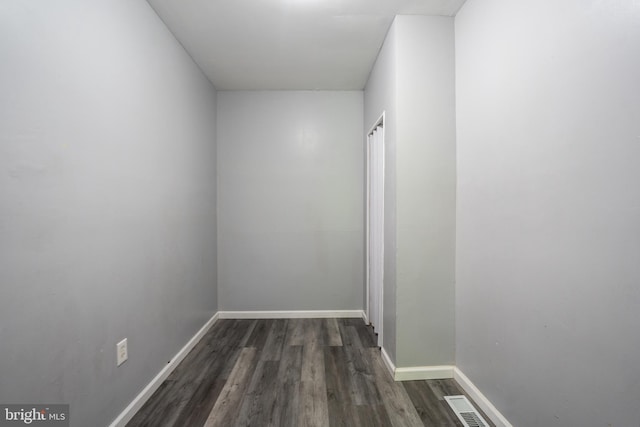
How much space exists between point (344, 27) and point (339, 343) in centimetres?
259

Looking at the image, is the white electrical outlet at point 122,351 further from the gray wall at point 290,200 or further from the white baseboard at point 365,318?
the white baseboard at point 365,318

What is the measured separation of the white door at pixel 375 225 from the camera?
2441 millimetres

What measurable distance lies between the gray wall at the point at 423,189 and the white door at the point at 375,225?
445mm

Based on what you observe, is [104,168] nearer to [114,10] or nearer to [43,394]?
[114,10]

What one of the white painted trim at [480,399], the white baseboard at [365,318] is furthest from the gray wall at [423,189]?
the white baseboard at [365,318]

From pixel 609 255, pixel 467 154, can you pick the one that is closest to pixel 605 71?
pixel 609 255

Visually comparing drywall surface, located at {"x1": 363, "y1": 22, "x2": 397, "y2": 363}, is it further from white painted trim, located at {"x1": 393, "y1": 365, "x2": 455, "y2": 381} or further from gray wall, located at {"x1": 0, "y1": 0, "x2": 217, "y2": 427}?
gray wall, located at {"x1": 0, "y1": 0, "x2": 217, "y2": 427}

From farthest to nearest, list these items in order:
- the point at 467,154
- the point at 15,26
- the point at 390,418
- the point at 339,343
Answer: the point at 339,343 < the point at 467,154 < the point at 390,418 < the point at 15,26

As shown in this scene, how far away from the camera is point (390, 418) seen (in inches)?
62.6

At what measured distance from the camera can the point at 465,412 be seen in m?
1.62

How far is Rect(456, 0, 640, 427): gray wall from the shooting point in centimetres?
91

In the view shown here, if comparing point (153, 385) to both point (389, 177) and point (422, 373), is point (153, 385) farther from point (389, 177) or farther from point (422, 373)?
point (389, 177)

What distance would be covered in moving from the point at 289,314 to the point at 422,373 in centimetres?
159

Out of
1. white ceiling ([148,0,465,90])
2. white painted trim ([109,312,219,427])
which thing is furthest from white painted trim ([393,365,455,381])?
white ceiling ([148,0,465,90])
